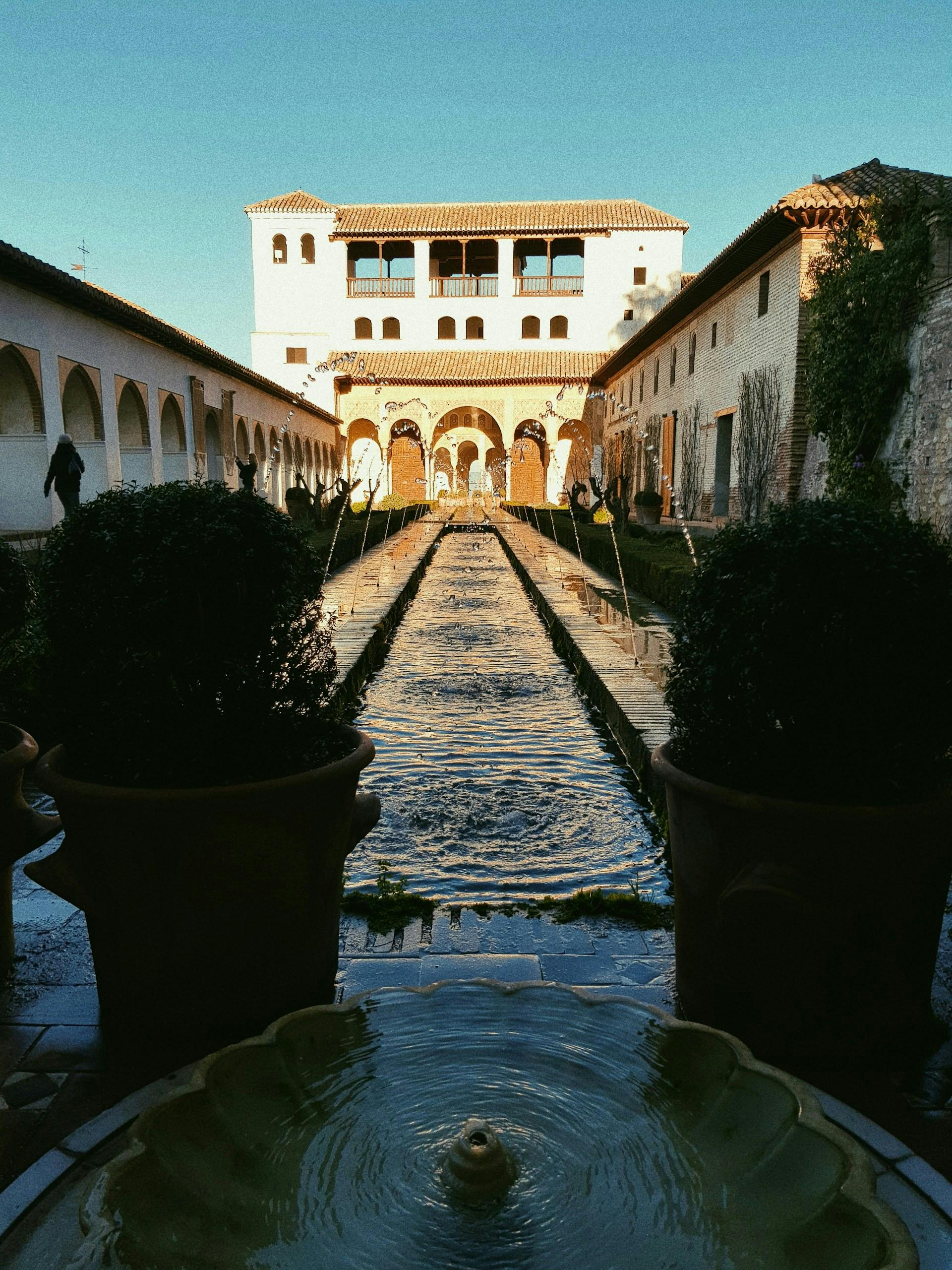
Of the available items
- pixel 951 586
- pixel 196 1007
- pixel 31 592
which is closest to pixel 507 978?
pixel 196 1007

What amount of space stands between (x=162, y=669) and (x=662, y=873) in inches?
75.5

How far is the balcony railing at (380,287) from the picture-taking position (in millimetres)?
37969

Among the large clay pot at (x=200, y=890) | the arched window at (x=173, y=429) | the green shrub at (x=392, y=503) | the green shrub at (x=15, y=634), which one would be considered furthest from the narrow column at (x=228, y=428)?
the large clay pot at (x=200, y=890)

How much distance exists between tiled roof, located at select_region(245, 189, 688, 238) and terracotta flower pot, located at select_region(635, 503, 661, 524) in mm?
18195

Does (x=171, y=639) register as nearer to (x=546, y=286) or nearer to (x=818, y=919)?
(x=818, y=919)

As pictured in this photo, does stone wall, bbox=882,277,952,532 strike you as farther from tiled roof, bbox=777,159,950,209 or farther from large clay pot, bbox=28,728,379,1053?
large clay pot, bbox=28,728,379,1053

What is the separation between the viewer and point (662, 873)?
10.9ft

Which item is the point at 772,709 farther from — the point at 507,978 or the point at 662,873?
the point at 662,873

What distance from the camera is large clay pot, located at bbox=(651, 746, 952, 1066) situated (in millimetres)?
1940

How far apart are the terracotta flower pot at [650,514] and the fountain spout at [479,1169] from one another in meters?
21.7

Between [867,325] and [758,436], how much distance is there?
3.58 m

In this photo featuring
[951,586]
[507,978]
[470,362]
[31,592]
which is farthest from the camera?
[470,362]

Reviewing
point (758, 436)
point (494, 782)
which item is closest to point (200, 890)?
point (494, 782)

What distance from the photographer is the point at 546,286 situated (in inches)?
1507
